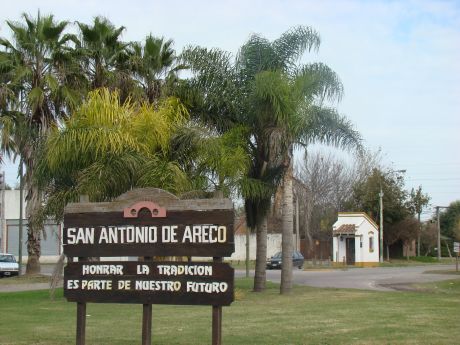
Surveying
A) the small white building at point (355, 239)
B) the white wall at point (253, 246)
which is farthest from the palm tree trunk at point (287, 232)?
the white wall at point (253, 246)

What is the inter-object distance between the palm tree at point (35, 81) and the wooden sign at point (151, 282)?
58.5 feet

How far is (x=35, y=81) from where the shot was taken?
2844 cm

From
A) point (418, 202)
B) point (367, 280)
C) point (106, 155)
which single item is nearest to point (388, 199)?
point (418, 202)

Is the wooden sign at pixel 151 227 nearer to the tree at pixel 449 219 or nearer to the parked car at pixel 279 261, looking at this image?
the parked car at pixel 279 261

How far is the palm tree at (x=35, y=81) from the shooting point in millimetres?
27516

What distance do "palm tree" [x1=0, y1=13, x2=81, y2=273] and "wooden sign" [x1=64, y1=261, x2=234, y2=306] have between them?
Result: 17.8m

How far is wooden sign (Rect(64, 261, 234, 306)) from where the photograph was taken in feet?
30.2

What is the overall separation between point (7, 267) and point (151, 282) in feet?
112

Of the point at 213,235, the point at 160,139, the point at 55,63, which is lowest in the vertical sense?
the point at 213,235

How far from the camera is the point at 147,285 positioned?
9539mm

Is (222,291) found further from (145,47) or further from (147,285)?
(145,47)

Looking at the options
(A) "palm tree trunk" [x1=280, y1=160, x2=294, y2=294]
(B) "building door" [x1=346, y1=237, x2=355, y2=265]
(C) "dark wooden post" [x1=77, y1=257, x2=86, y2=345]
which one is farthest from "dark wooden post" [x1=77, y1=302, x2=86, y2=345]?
(B) "building door" [x1=346, y1=237, x2=355, y2=265]

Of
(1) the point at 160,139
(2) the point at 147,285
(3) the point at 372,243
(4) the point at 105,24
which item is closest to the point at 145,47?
(4) the point at 105,24

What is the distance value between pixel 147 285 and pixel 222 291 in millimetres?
1107
